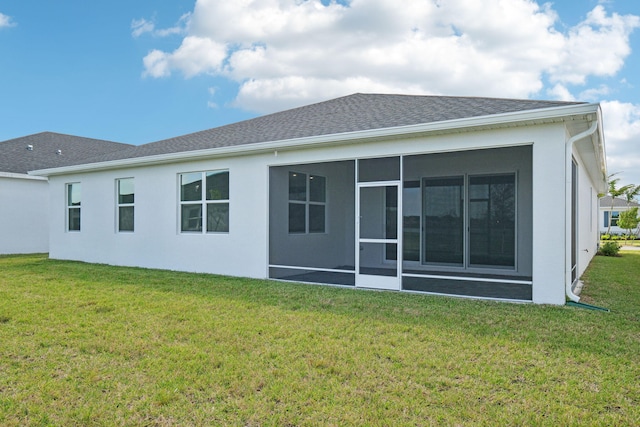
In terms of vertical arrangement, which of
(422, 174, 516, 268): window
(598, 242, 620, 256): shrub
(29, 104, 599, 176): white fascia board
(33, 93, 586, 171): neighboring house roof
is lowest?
(598, 242, 620, 256): shrub

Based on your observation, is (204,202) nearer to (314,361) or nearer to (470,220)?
(470,220)

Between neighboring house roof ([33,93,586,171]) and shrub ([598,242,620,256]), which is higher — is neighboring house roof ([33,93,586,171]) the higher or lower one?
the higher one

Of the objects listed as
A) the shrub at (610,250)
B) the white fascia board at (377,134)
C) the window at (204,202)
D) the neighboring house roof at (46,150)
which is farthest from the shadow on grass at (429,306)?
the neighboring house roof at (46,150)

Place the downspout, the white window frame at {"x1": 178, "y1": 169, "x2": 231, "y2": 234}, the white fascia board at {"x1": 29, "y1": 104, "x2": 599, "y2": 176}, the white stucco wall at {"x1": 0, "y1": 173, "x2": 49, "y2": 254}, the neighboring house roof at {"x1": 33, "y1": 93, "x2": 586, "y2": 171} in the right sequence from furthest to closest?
the white stucco wall at {"x1": 0, "y1": 173, "x2": 49, "y2": 254} → the white window frame at {"x1": 178, "y1": 169, "x2": 231, "y2": 234} → the neighboring house roof at {"x1": 33, "y1": 93, "x2": 586, "y2": 171} → the downspout → the white fascia board at {"x1": 29, "y1": 104, "x2": 599, "y2": 176}

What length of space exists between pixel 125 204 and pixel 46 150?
1021 centimetres

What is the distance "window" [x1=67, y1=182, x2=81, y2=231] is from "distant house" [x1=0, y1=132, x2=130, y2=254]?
7.21 feet

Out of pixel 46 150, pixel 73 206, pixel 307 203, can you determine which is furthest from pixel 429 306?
pixel 46 150

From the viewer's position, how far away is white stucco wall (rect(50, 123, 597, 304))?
598 centimetres

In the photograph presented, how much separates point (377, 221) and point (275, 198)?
2.32 meters

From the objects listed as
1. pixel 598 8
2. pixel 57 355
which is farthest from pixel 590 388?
pixel 598 8

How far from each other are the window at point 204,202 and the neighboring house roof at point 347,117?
0.69 m

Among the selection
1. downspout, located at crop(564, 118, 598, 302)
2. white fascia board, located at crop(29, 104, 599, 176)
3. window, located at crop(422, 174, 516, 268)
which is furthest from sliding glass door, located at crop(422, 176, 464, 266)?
downspout, located at crop(564, 118, 598, 302)

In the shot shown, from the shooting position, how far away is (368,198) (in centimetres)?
820

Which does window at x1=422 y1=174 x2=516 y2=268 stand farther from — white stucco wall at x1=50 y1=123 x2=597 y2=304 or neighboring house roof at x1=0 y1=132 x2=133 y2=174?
neighboring house roof at x1=0 y1=132 x2=133 y2=174
